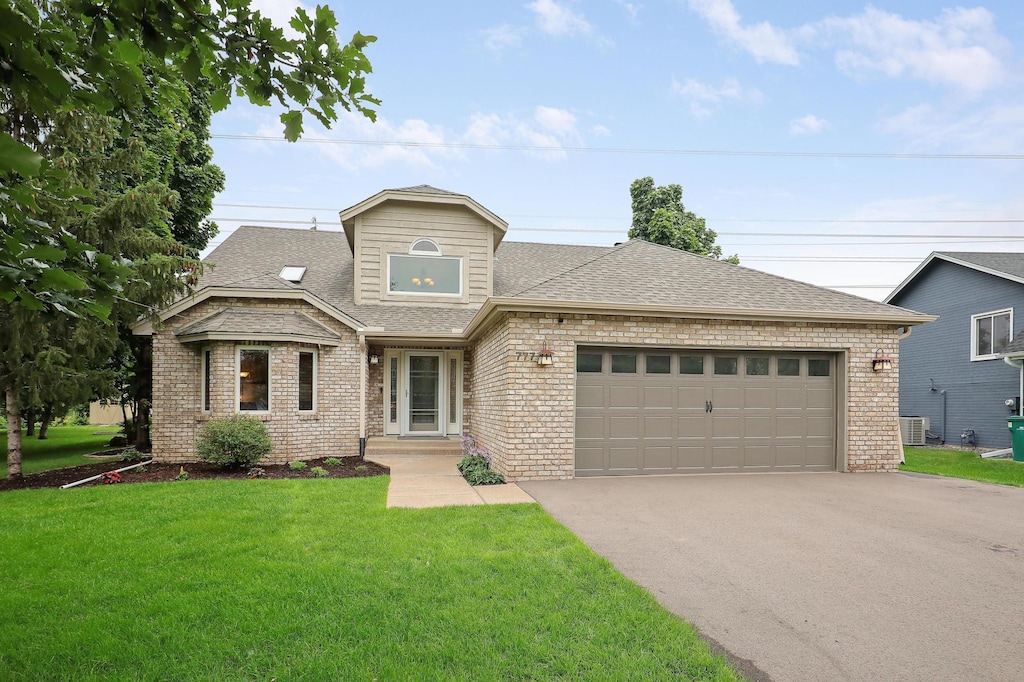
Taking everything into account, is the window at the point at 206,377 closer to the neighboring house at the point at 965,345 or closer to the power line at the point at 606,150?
the power line at the point at 606,150

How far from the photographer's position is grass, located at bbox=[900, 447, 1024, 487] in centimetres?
964

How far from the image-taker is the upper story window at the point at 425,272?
12.8m

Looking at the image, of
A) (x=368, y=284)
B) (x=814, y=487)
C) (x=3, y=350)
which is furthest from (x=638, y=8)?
(x=3, y=350)

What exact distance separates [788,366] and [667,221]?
470 inches

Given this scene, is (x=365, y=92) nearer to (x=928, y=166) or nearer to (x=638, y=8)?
(x=638, y=8)

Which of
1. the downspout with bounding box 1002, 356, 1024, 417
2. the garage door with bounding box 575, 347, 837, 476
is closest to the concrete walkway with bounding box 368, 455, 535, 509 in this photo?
the garage door with bounding box 575, 347, 837, 476

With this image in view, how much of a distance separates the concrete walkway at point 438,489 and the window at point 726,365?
13.3 ft

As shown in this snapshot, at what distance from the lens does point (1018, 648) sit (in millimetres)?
3162

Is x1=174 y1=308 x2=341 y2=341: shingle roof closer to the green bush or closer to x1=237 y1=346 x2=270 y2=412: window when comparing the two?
x1=237 y1=346 x2=270 y2=412: window

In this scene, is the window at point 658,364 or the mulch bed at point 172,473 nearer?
the mulch bed at point 172,473

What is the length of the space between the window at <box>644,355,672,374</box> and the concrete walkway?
3.01 m

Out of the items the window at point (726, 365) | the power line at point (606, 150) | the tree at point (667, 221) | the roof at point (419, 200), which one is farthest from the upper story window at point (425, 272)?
the power line at point (606, 150)

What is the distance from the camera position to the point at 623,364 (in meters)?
8.85

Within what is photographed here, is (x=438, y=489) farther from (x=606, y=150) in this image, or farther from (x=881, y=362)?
(x=606, y=150)
